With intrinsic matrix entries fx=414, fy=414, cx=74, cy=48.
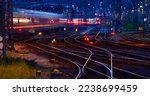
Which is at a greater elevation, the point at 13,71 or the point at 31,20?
the point at 31,20

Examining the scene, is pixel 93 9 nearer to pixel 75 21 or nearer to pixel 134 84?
pixel 75 21

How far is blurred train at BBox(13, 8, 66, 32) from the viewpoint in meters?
51.2

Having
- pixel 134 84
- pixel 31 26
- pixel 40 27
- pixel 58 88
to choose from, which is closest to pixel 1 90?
pixel 58 88

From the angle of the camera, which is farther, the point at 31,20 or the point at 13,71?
the point at 31,20

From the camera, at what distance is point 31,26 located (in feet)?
205

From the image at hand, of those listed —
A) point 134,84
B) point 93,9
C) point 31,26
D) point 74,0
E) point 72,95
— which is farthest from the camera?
point 93,9

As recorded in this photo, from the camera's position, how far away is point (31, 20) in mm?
59375

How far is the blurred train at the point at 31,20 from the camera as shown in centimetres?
5122

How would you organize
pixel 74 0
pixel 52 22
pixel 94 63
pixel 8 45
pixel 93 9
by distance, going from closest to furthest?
pixel 94 63 → pixel 8 45 → pixel 52 22 → pixel 74 0 → pixel 93 9

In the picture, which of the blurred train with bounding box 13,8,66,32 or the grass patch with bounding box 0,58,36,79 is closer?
the grass patch with bounding box 0,58,36,79

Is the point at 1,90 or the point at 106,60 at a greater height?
the point at 1,90

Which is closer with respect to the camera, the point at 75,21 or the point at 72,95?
the point at 72,95

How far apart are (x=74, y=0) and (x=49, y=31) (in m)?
69.9

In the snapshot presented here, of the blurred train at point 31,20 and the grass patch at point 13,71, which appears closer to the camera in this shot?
the grass patch at point 13,71
